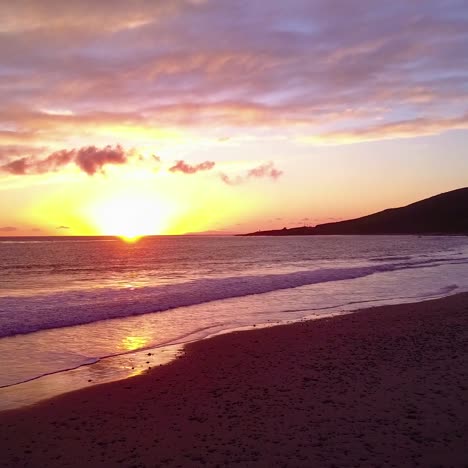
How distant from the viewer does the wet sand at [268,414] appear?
679 centimetres

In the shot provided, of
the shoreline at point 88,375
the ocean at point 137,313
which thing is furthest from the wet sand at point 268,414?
the ocean at point 137,313

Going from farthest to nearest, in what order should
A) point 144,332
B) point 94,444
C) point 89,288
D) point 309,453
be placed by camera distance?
point 89,288 < point 144,332 < point 94,444 < point 309,453

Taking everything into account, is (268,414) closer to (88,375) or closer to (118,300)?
(88,375)

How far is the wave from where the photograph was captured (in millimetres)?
19659

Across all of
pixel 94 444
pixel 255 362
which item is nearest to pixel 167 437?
pixel 94 444

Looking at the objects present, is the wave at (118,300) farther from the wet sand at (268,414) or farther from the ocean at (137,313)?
the wet sand at (268,414)

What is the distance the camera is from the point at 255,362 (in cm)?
1209

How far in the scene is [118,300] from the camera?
85.2 ft

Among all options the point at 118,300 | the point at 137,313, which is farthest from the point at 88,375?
the point at 118,300

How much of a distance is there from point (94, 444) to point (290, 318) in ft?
42.5

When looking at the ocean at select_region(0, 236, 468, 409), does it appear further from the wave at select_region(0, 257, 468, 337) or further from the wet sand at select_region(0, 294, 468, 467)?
the wet sand at select_region(0, 294, 468, 467)

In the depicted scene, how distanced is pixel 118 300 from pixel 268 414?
19.0m

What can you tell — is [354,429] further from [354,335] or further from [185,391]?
[354,335]

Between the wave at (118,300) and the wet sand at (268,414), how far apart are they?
849 centimetres
